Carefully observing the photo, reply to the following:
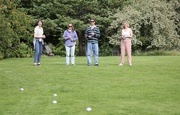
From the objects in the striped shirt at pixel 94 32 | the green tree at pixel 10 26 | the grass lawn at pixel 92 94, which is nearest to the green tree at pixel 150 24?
the green tree at pixel 10 26

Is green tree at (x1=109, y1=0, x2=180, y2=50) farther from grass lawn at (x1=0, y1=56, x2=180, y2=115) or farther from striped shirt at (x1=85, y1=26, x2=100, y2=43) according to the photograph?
grass lawn at (x1=0, y1=56, x2=180, y2=115)

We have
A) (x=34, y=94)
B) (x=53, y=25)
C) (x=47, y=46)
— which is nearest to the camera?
(x=34, y=94)

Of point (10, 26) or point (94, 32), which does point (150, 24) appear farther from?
point (94, 32)

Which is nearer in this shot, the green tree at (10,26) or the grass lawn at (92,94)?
the grass lawn at (92,94)

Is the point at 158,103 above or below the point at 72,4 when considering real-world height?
below

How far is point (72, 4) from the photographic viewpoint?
27.4m

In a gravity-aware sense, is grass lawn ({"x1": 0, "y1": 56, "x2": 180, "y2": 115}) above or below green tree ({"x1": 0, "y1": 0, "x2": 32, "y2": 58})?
below

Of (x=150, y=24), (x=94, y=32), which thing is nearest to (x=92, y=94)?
(x=94, y=32)

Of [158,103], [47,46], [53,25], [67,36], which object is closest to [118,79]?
[158,103]

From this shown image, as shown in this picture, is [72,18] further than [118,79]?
Yes

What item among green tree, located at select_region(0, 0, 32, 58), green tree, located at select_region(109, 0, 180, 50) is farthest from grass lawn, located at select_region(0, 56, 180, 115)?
green tree, located at select_region(109, 0, 180, 50)

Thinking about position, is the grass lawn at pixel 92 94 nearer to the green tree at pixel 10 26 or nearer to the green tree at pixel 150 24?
the green tree at pixel 10 26

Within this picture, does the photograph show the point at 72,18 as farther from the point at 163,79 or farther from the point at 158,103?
the point at 158,103

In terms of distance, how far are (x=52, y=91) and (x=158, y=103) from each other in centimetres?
236
